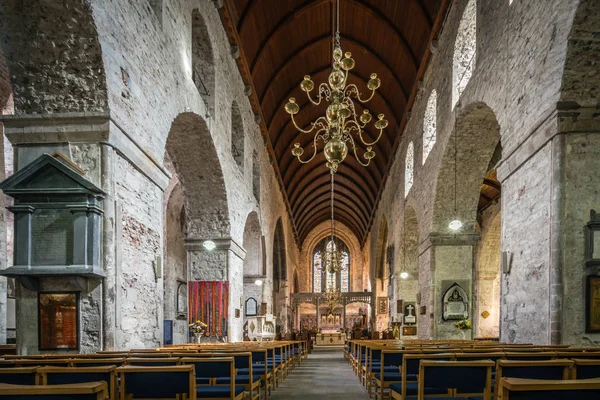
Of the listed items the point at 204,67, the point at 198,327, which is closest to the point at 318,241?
the point at 198,327

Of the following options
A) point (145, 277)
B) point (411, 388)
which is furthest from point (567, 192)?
point (145, 277)

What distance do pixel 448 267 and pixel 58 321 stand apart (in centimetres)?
934

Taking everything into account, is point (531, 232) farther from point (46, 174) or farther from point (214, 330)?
point (214, 330)

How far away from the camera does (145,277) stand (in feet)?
20.5

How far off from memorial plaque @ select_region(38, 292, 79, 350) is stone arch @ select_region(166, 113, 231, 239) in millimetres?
4627

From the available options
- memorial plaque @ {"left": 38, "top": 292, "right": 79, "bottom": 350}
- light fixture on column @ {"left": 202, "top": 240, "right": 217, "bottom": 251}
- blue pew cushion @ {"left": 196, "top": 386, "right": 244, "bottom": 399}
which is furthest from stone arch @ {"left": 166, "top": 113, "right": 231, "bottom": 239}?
blue pew cushion @ {"left": 196, "top": 386, "right": 244, "bottom": 399}

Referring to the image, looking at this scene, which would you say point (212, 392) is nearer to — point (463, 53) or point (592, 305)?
point (592, 305)

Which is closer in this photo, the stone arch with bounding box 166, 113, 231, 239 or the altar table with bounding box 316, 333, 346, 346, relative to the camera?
the stone arch with bounding box 166, 113, 231, 239

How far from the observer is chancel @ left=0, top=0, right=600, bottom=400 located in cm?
489

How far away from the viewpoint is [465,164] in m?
11.1

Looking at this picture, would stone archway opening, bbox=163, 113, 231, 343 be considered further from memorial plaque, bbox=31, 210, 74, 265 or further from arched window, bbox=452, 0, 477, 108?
arched window, bbox=452, 0, 477, 108

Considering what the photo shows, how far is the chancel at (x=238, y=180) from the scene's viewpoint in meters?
4.89

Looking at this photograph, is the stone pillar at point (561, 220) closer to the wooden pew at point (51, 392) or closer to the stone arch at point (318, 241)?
the wooden pew at point (51, 392)

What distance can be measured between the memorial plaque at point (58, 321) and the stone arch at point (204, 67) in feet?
18.5
